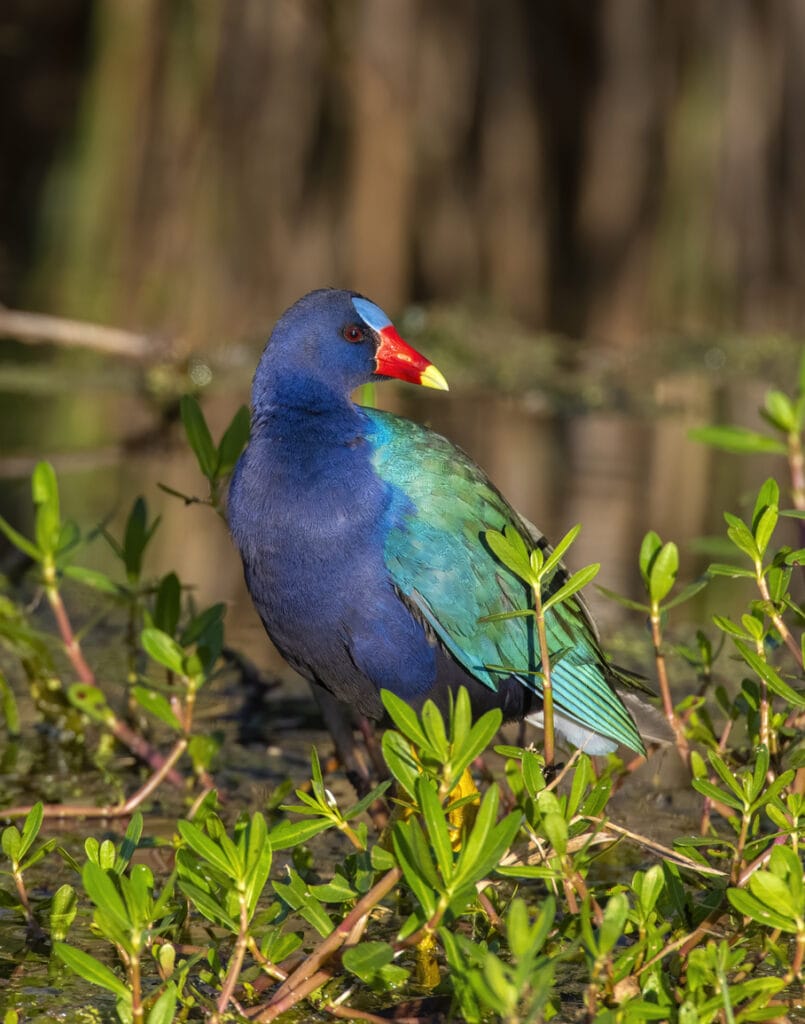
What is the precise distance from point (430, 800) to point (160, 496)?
377 cm

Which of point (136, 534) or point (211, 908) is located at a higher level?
point (136, 534)

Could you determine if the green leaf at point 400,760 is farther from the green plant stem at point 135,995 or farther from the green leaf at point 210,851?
the green plant stem at point 135,995

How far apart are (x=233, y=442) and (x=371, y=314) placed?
33 cm

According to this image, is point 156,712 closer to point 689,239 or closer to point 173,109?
point 173,109

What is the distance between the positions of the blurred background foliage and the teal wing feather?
122 inches

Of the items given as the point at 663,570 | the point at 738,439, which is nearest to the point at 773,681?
the point at 663,570

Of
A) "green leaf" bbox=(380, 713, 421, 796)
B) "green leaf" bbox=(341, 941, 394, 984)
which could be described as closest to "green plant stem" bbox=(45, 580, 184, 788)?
"green leaf" bbox=(380, 713, 421, 796)

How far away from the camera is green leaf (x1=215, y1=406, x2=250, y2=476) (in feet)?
9.14

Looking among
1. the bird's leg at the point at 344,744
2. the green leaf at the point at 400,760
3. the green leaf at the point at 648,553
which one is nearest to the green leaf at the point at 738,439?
the green leaf at the point at 648,553

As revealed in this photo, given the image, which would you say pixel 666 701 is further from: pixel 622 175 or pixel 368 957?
pixel 622 175

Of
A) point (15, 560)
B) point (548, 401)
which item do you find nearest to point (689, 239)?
point (548, 401)

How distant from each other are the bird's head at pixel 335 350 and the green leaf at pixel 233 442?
92 millimetres

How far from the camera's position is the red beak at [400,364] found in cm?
288

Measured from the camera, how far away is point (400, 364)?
2906mm
